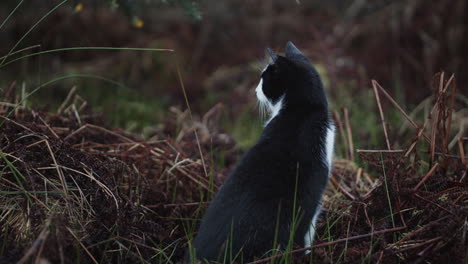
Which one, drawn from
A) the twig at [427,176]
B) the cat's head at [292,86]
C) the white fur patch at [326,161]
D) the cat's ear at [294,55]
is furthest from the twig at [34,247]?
the twig at [427,176]

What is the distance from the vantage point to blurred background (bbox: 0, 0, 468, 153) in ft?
18.5

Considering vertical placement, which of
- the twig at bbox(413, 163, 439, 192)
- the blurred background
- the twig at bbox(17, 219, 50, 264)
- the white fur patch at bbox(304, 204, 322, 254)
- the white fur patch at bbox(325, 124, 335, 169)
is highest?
the white fur patch at bbox(325, 124, 335, 169)

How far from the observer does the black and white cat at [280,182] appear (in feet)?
7.38

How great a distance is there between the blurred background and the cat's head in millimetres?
2284

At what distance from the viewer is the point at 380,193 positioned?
8.64 feet

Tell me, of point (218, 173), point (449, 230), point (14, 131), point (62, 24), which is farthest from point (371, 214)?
point (62, 24)

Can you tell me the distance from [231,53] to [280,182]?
5181mm

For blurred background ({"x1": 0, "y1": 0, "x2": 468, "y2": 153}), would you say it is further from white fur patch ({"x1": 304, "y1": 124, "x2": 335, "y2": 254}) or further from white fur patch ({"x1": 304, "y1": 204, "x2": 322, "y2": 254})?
white fur patch ({"x1": 304, "y1": 204, "x2": 322, "y2": 254})

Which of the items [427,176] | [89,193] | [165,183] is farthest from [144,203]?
[427,176]

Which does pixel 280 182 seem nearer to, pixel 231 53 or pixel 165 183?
pixel 165 183

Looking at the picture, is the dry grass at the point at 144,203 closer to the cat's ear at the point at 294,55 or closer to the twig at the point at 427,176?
the twig at the point at 427,176

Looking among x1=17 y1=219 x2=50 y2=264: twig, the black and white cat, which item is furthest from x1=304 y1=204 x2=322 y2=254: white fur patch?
x1=17 y1=219 x2=50 y2=264: twig

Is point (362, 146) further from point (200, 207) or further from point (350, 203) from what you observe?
point (200, 207)

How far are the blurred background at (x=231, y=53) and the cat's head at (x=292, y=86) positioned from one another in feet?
7.49
